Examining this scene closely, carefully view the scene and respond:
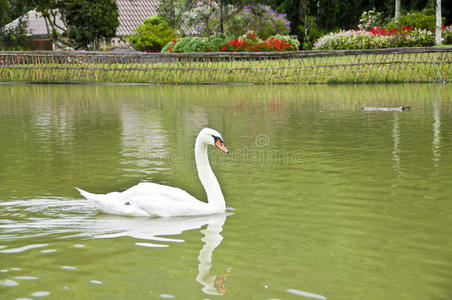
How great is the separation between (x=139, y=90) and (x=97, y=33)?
19611 mm

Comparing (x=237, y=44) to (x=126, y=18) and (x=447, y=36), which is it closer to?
(x=447, y=36)

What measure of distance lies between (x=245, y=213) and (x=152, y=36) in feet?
131

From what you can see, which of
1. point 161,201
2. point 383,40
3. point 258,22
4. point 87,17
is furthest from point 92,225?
point 87,17

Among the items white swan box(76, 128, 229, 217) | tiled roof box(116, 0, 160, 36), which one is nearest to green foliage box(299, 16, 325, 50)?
tiled roof box(116, 0, 160, 36)

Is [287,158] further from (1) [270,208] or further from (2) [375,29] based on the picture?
(2) [375,29]

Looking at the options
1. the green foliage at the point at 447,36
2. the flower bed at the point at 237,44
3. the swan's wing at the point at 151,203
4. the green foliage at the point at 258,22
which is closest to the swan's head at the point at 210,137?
the swan's wing at the point at 151,203

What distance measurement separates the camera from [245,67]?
3195cm

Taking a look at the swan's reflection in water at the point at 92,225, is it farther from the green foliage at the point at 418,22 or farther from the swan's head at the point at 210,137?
the green foliage at the point at 418,22

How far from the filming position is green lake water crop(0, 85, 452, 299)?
5.31 metres

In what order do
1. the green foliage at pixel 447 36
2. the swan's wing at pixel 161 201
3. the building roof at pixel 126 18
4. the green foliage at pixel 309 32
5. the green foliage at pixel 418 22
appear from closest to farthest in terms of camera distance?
the swan's wing at pixel 161 201 < the green foliage at pixel 447 36 < the green foliage at pixel 418 22 < the green foliage at pixel 309 32 < the building roof at pixel 126 18

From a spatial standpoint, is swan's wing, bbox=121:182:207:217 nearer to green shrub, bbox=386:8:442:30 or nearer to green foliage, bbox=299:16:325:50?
green shrub, bbox=386:8:442:30

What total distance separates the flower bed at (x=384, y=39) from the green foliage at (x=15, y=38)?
2636 centimetres

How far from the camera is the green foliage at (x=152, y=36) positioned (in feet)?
151

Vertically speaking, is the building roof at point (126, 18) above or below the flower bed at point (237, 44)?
above
